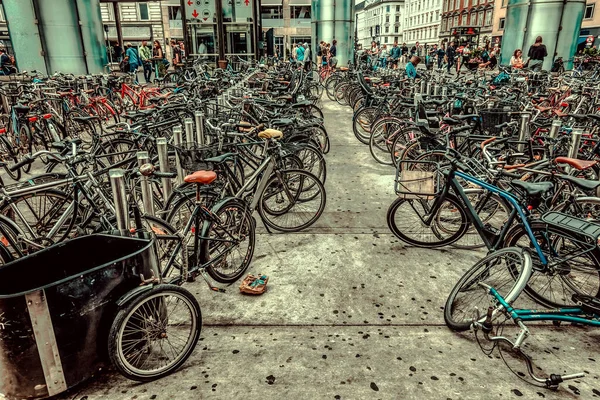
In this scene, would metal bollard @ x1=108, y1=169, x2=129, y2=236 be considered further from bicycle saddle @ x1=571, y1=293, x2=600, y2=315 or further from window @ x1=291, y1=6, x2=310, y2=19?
window @ x1=291, y1=6, x2=310, y2=19

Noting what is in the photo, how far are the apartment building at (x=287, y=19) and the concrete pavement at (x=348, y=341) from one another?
4783cm

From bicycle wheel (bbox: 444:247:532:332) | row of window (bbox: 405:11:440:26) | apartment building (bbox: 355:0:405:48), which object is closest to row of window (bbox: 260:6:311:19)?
row of window (bbox: 405:11:440:26)

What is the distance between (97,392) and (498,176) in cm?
358

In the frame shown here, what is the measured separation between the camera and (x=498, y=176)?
371 cm

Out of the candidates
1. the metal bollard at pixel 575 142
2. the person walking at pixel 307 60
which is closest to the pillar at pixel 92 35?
the person walking at pixel 307 60

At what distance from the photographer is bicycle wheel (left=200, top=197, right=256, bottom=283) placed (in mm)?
3339

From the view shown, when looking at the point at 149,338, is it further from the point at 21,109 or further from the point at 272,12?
the point at 272,12

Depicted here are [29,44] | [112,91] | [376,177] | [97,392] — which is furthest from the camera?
[29,44]

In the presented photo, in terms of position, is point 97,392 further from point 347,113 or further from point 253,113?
point 347,113

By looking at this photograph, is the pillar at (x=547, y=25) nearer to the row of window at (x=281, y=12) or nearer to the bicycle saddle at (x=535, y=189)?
the bicycle saddle at (x=535, y=189)

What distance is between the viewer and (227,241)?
3436 mm

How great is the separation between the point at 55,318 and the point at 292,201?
277 centimetres

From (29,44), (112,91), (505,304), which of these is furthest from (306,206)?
(29,44)

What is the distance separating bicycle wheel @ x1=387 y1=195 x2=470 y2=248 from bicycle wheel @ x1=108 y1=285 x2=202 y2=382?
2446 millimetres
